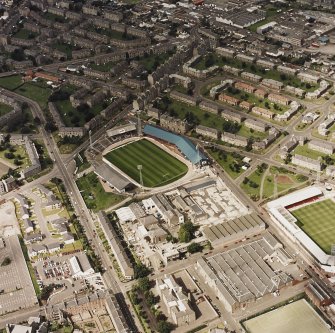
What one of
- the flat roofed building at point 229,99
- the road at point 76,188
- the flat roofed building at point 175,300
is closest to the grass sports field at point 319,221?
the flat roofed building at point 175,300

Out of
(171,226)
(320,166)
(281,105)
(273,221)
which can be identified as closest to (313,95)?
(281,105)

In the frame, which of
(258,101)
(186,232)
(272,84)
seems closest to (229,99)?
(258,101)

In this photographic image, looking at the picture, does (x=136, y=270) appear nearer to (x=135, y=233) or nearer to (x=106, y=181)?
(x=135, y=233)

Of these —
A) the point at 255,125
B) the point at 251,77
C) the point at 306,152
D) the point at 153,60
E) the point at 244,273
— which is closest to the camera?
the point at 244,273

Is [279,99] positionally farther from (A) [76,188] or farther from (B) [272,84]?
(A) [76,188]

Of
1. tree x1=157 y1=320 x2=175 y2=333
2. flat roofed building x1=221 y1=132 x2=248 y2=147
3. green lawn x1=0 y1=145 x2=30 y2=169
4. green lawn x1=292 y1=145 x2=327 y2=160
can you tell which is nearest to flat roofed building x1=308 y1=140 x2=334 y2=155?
green lawn x1=292 y1=145 x2=327 y2=160

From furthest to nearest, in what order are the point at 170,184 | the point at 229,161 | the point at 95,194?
the point at 229,161 → the point at 170,184 → the point at 95,194

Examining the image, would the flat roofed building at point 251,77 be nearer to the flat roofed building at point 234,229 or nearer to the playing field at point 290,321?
the flat roofed building at point 234,229
